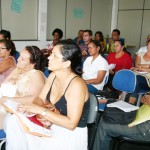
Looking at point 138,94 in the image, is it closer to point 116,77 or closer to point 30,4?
point 116,77

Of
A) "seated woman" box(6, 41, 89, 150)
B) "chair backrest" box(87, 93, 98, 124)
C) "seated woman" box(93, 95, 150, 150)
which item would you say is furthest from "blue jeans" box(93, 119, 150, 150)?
"seated woman" box(6, 41, 89, 150)

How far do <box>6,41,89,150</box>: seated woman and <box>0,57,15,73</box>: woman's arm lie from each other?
1.32 meters

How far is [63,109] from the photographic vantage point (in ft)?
5.21

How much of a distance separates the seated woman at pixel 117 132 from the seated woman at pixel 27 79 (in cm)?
71

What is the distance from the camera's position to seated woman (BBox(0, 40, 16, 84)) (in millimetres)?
2932

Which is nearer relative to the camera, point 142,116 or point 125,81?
point 142,116

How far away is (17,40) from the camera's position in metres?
5.90

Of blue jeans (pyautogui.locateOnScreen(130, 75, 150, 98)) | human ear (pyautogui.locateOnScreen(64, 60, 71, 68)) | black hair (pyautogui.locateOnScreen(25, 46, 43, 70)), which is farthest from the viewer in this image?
blue jeans (pyautogui.locateOnScreen(130, 75, 150, 98))

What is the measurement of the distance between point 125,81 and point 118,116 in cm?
120

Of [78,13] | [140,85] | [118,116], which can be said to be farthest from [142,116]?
[78,13]

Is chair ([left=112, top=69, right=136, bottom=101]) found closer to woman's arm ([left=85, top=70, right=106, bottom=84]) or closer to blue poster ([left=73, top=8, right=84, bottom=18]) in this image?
woman's arm ([left=85, top=70, right=106, bottom=84])

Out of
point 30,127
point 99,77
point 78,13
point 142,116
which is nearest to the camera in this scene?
point 30,127

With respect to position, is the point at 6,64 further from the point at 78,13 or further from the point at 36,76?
the point at 78,13

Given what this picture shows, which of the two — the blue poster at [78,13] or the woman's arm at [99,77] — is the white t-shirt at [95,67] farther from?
the blue poster at [78,13]
